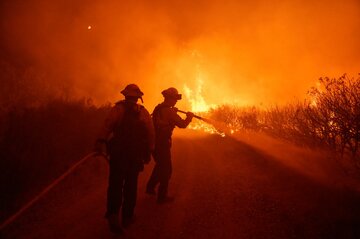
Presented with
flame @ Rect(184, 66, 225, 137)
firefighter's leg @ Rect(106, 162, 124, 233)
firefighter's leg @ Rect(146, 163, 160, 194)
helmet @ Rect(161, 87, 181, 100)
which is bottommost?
firefighter's leg @ Rect(106, 162, 124, 233)

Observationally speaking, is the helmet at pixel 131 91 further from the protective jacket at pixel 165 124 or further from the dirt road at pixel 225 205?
the dirt road at pixel 225 205

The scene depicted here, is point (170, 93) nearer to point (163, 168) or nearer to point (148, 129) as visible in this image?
point (148, 129)

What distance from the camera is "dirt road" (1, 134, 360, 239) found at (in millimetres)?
4738

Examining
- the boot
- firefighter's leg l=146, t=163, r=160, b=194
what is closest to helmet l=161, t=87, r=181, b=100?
firefighter's leg l=146, t=163, r=160, b=194

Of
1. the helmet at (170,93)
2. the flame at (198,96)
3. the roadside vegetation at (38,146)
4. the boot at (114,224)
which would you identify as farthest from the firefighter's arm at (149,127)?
the flame at (198,96)

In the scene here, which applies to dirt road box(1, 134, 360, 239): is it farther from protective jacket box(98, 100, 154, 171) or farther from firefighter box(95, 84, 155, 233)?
protective jacket box(98, 100, 154, 171)

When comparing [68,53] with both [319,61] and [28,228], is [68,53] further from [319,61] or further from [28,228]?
[28,228]

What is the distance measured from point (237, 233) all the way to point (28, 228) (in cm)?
324

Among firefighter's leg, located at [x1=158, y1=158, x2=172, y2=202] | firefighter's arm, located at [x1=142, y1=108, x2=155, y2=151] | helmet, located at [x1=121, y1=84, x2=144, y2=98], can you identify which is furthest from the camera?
firefighter's leg, located at [x1=158, y1=158, x2=172, y2=202]

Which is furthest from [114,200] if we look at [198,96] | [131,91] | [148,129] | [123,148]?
[198,96]

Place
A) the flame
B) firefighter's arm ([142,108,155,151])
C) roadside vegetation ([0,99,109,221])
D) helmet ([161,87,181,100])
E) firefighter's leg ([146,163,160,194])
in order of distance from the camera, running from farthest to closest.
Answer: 1. the flame
2. roadside vegetation ([0,99,109,221])
3. firefighter's leg ([146,163,160,194])
4. helmet ([161,87,181,100])
5. firefighter's arm ([142,108,155,151])

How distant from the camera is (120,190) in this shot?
16.0ft

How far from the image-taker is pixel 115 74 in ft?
102

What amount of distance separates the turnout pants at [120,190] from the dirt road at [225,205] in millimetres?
324
